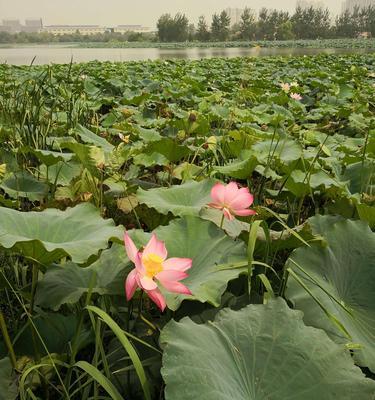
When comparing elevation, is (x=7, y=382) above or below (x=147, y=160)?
below

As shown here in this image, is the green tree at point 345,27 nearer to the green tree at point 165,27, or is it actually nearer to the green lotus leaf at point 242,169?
the green tree at point 165,27

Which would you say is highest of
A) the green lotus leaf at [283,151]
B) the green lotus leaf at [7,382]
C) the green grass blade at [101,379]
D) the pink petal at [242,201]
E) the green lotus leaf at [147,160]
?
the pink petal at [242,201]

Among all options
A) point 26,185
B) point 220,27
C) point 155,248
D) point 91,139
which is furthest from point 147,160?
point 220,27

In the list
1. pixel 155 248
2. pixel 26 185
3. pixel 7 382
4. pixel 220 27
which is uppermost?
pixel 220 27

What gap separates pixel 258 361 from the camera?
2.16 ft

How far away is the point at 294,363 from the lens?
2.12 feet

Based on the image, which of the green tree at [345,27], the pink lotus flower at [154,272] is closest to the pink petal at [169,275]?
the pink lotus flower at [154,272]

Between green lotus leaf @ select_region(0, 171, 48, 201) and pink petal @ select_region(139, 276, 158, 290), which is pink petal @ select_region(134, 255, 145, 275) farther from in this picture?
green lotus leaf @ select_region(0, 171, 48, 201)

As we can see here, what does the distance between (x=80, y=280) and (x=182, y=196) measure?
430mm

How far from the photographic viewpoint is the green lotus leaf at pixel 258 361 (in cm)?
60

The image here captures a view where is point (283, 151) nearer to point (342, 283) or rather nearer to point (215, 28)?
point (342, 283)

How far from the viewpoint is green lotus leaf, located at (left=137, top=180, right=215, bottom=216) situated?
3.70ft

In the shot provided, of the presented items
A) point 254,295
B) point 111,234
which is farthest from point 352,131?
point 111,234

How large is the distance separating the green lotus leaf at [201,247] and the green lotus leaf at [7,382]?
0.32 metres
